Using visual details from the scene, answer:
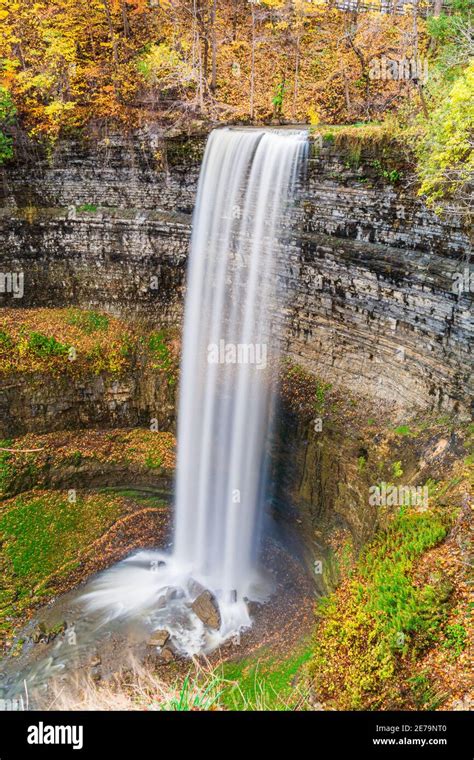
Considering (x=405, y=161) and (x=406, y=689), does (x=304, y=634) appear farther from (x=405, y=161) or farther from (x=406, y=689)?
(x=405, y=161)

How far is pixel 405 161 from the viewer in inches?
428

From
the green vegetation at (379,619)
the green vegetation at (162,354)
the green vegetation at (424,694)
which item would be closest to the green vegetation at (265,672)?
the green vegetation at (379,619)

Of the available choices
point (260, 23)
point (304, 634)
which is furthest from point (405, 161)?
point (260, 23)

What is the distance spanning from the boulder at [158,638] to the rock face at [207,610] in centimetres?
96

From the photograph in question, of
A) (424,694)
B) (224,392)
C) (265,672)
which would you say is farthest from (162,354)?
(424,694)

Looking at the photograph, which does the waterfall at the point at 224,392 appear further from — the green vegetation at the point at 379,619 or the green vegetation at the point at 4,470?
the green vegetation at the point at 379,619

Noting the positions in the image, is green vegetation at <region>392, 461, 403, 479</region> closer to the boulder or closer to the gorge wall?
the gorge wall

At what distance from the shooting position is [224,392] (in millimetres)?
14430

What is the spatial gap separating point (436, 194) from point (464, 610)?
731 cm

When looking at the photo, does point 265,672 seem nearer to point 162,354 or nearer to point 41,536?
point 41,536

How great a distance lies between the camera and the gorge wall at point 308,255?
10742 millimetres

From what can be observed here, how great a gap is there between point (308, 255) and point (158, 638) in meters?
10.2

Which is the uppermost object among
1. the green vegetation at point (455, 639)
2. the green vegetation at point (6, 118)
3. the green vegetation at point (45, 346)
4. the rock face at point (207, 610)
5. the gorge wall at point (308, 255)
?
the green vegetation at point (6, 118)

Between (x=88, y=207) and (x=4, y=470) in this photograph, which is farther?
(x=88, y=207)
